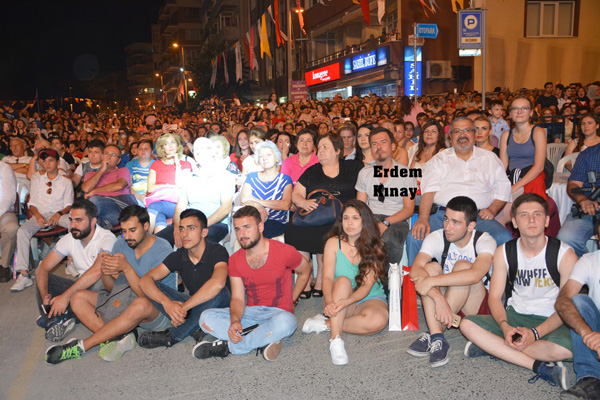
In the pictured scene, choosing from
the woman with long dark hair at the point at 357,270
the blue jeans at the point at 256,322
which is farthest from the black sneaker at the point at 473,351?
the blue jeans at the point at 256,322

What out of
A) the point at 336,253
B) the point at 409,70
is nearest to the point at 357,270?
the point at 336,253

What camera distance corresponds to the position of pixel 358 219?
14.8 ft

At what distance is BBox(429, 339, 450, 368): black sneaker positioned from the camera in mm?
3936

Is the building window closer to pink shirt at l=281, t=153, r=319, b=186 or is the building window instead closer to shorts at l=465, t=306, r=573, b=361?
pink shirt at l=281, t=153, r=319, b=186

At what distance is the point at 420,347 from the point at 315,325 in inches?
40.4

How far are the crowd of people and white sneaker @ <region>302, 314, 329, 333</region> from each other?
2 cm

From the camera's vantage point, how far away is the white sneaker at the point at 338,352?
4.06 meters

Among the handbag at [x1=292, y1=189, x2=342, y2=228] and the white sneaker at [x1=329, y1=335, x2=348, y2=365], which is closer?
the white sneaker at [x1=329, y1=335, x2=348, y2=365]

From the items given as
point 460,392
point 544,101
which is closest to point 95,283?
point 460,392

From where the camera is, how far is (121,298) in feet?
15.2

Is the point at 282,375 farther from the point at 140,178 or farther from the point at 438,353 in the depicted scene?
the point at 140,178

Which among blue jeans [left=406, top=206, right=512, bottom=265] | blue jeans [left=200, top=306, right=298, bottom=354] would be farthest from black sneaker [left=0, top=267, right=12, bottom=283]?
blue jeans [left=406, top=206, right=512, bottom=265]

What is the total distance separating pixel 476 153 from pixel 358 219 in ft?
6.05

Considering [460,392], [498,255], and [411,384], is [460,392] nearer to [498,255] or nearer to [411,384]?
[411,384]
